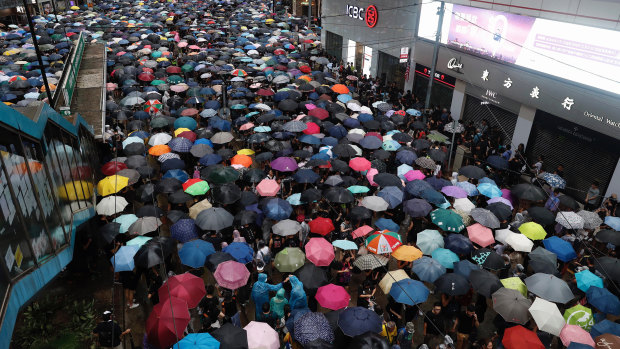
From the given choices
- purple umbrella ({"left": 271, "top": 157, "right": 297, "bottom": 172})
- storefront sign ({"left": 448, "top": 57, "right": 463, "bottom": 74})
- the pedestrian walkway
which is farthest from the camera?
storefront sign ({"left": 448, "top": 57, "right": 463, "bottom": 74})

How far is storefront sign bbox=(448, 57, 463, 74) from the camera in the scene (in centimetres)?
1923

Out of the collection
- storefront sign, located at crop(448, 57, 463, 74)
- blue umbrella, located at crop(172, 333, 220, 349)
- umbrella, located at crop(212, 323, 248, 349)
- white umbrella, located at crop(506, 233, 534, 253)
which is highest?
storefront sign, located at crop(448, 57, 463, 74)

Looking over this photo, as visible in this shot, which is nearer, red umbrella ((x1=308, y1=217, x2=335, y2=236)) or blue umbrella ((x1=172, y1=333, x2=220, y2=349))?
blue umbrella ((x1=172, y1=333, x2=220, y2=349))

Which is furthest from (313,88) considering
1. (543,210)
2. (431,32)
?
(543,210)

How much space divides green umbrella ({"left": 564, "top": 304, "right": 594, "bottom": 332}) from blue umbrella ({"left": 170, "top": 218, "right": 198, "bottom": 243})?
25.6ft

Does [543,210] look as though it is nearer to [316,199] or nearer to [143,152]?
[316,199]

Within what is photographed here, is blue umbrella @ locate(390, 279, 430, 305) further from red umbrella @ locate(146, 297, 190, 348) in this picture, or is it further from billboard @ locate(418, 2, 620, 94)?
billboard @ locate(418, 2, 620, 94)

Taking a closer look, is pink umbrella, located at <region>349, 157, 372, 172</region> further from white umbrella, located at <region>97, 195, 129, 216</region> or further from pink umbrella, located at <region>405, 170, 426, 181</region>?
white umbrella, located at <region>97, 195, 129, 216</region>

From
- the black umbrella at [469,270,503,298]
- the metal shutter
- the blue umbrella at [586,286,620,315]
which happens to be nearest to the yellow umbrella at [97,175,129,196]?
the black umbrella at [469,270,503,298]

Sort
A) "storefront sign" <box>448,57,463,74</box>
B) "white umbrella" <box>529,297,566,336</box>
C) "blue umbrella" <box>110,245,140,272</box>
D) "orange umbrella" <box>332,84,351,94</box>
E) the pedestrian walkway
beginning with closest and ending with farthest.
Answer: "white umbrella" <box>529,297,566,336</box>
"blue umbrella" <box>110,245,140,272</box>
the pedestrian walkway
"storefront sign" <box>448,57,463,74</box>
"orange umbrella" <box>332,84,351,94</box>

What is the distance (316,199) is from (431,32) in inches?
546

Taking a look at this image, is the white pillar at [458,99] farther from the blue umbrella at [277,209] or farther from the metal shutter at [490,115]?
the blue umbrella at [277,209]

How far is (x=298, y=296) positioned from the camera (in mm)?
8148

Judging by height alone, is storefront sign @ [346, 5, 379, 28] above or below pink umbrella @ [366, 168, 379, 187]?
above
